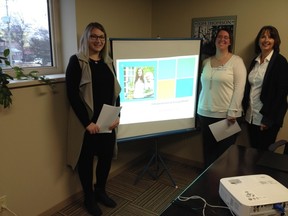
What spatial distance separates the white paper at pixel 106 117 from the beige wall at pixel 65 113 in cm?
37

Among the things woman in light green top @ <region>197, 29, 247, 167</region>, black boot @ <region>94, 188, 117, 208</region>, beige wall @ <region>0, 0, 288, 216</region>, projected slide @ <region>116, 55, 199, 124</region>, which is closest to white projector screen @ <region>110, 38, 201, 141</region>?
projected slide @ <region>116, 55, 199, 124</region>

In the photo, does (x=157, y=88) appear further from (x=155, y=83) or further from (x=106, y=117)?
(x=106, y=117)

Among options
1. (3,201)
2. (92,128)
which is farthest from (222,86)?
(3,201)

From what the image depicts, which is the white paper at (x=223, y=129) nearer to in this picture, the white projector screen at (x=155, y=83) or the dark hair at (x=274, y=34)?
the white projector screen at (x=155, y=83)

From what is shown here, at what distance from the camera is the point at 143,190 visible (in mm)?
2721

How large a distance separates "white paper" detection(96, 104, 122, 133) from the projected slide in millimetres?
366

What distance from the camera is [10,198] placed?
1.91 metres

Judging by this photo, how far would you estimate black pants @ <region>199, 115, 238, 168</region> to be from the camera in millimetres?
2633

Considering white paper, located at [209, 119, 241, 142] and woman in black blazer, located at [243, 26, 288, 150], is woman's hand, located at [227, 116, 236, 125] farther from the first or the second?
woman in black blazer, located at [243, 26, 288, 150]

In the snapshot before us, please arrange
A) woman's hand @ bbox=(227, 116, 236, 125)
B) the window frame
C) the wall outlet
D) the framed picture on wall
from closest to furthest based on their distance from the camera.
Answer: the wall outlet < the window frame < woman's hand @ bbox=(227, 116, 236, 125) < the framed picture on wall

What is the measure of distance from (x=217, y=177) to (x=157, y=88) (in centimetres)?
139

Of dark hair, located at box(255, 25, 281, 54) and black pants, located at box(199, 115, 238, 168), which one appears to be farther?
black pants, located at box(199, 115, 238, 168)

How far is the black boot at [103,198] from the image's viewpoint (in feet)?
7.83

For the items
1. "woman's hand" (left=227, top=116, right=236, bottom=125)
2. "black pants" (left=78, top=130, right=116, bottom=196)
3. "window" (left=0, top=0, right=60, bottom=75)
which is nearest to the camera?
"window" (left=0, top=0, right=60, bottom=75)
